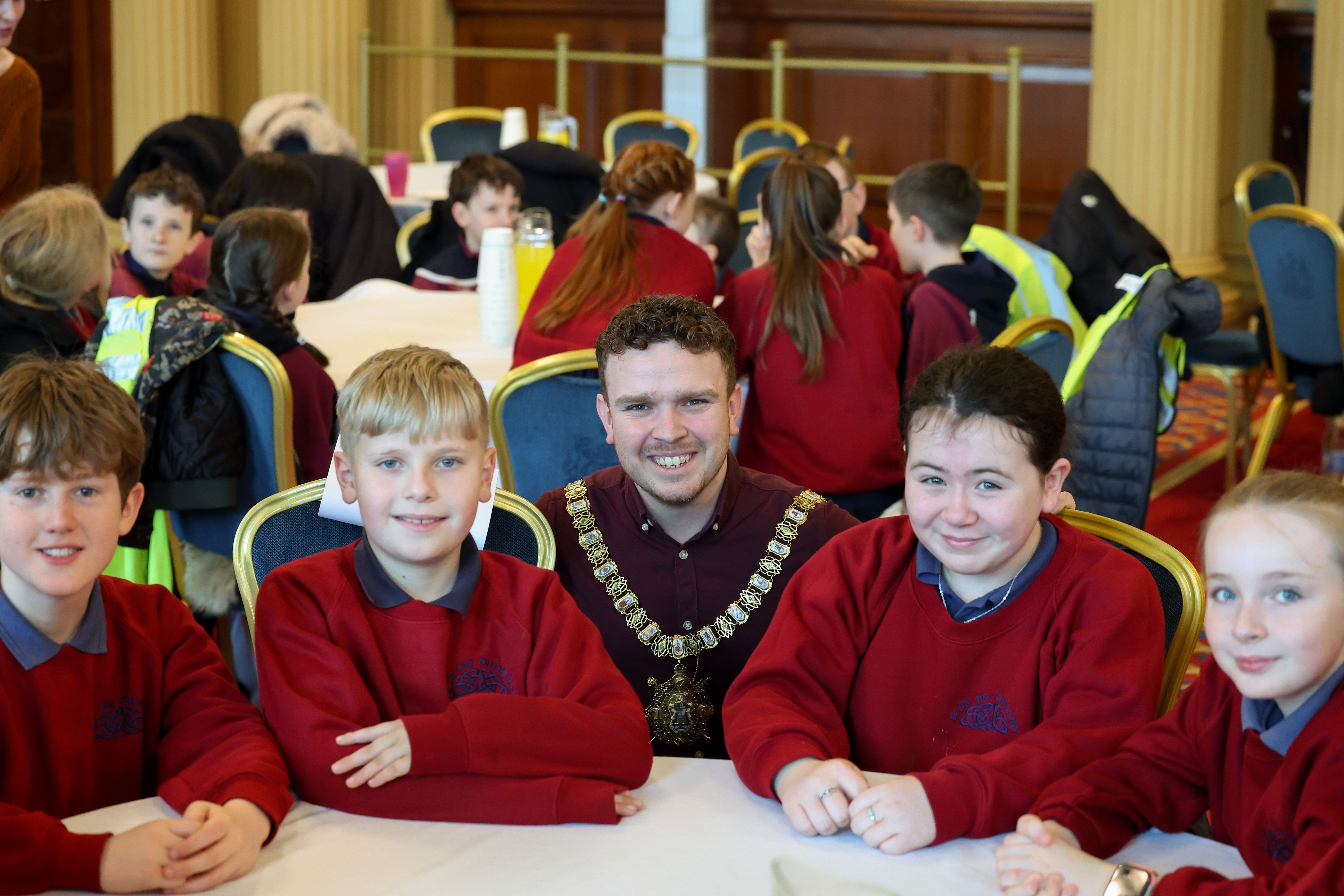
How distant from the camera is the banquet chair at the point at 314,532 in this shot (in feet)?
5.52

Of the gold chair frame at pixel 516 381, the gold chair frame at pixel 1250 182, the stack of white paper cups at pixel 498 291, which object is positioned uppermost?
the gold chair frame at pixel 1250 182

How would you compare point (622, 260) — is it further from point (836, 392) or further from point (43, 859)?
point (43, 859)

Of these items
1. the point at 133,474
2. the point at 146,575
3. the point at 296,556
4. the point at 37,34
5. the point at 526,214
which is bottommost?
the point at 146,575

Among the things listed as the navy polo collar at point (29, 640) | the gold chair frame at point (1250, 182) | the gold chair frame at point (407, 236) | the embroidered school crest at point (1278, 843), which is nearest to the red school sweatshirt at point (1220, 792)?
the embroidered school crest at point (1278, 843)

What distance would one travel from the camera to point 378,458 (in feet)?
4.63

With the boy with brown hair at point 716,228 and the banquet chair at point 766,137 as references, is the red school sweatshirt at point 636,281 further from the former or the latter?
the banquet chair at point 766,137

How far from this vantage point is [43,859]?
1100mm

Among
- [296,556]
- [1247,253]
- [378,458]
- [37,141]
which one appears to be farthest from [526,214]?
[1247,253]

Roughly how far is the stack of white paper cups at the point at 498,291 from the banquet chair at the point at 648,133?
3.41 meters

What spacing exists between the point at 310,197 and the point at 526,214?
0.67 meters

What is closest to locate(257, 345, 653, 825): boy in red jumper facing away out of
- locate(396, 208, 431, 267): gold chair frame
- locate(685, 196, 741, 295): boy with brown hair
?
locate(685, 196, 741, 295): boy with brown hair

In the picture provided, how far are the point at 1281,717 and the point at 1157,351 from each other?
1.60 meters

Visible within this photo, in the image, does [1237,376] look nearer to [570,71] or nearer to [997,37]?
[997,37]

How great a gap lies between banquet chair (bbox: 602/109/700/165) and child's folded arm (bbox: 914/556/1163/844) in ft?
17.4
